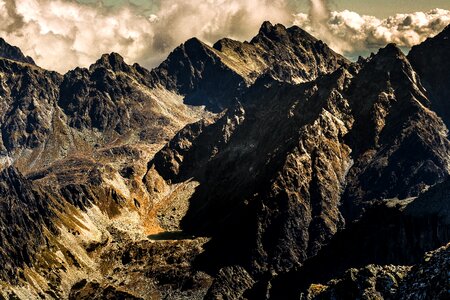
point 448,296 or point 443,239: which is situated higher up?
point 443,239

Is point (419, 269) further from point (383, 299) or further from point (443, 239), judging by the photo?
point (443, 239)

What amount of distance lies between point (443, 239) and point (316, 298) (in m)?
116

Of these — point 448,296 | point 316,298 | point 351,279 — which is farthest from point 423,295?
point 316,298

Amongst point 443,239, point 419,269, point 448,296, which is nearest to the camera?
point 448,296

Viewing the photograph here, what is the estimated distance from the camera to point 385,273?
89312 millimetres

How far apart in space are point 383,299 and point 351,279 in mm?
10074

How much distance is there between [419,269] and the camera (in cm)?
7538

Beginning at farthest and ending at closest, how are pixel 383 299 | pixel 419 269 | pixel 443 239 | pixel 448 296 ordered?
pixel 443 239
pixel 383 299
pixel 419 269
pixel 448 296

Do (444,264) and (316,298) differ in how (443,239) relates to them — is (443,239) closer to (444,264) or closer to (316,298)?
(316,298)

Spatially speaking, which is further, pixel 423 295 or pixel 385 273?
pixel 385 273

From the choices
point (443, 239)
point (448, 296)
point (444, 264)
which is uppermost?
point (443, 239)

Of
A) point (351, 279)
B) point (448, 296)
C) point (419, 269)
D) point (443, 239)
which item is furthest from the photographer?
point (443, 239)

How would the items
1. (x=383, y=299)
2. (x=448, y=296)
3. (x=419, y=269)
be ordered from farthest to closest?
1. (x=383, y=299)
2. (x=419, y=269)
3. (x=448, y=296)

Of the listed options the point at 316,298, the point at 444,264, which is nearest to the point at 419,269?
the point at 444,264
